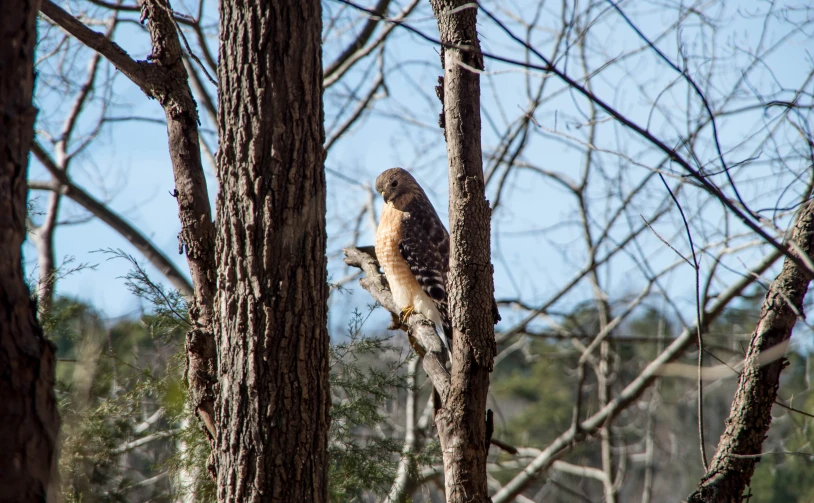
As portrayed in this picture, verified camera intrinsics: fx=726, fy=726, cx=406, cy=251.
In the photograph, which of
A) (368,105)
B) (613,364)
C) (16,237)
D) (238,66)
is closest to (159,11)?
(238,66)

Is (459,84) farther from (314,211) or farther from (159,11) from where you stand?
(159,11)

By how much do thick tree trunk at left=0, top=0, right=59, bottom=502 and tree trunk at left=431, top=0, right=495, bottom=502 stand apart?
139 centimetres

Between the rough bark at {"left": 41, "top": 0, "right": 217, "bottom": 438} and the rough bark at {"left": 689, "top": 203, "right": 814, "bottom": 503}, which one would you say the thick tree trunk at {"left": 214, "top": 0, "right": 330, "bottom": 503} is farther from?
the rough bark at {"left": 689, "top": 203, "right": 814, "bottom": 503}

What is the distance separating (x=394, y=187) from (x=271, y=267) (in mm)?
3384

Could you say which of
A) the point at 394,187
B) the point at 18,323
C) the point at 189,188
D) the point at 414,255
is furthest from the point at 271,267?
the point at 394,187

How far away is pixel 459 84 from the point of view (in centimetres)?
253

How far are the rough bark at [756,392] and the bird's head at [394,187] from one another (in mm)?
2971

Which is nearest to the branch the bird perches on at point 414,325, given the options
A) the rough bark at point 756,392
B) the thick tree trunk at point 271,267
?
the thick tree trunk at point 271,267

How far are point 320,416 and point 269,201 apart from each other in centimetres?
63

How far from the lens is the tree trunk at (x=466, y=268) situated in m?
2.53

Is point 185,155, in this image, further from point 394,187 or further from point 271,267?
Result: point 394,187

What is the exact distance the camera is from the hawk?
488cm

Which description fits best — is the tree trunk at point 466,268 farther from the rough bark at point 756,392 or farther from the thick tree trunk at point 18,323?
the thick tree trunk at point 18,323

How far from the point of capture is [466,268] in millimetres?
2564
